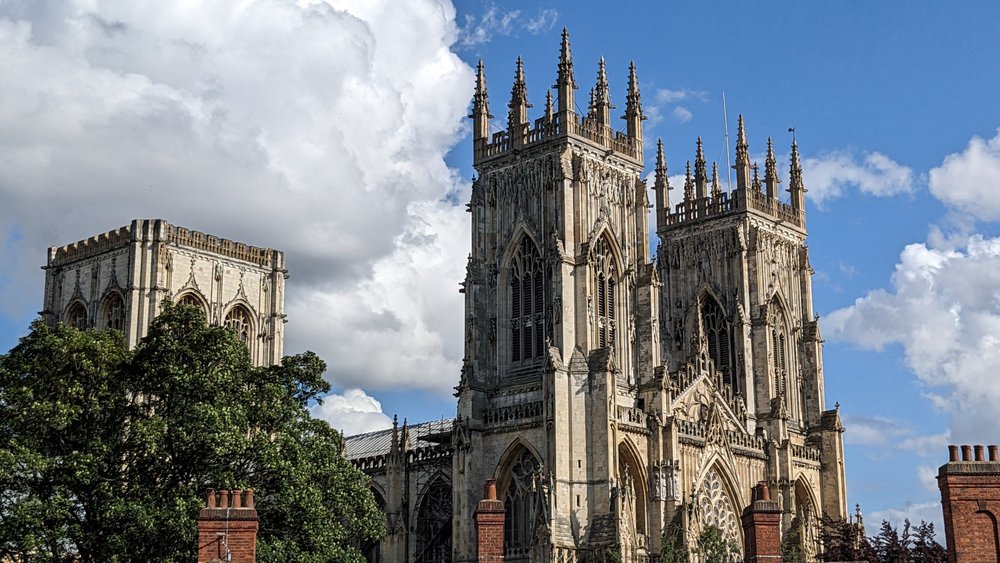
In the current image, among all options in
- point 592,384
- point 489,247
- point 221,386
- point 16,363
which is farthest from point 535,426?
point 16,363

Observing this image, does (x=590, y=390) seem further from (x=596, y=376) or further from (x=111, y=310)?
(x=111, y=310)

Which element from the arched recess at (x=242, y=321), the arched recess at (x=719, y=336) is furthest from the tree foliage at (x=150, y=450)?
the arched recess at (x=719, y=336)

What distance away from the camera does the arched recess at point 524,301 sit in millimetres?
68750

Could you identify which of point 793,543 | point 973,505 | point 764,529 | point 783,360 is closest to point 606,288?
point 793,543

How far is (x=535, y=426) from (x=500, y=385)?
4117 millimetres

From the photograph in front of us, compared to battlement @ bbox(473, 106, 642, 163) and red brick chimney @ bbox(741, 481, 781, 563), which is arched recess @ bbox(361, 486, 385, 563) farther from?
red brick chimney @ bbox(741, 481, 781, 563)

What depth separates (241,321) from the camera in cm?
7425

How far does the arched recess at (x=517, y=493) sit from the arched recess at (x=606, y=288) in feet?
21.8

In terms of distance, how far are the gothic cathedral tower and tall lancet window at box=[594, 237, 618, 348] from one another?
0.31 feet

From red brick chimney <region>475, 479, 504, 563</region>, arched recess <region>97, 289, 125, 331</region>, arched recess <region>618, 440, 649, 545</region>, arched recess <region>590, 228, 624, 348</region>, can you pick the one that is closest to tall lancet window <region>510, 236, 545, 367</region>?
arched recess <region>590, 228, 624, 348</region>

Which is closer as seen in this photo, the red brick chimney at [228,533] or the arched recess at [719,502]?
the red brick chimney at [228,533]

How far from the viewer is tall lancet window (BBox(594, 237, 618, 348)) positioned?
228 ft

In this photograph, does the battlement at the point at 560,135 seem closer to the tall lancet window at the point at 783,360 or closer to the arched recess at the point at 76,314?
the tall lancet window at the point at 783,360

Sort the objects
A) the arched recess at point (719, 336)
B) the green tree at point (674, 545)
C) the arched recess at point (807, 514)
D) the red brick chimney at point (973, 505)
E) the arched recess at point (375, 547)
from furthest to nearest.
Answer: the arched recess at point (719, 336), the arched recess at point (807, 514), the arched recess at point (375, 547), the green tree at point (674, 545), the red brick chimney at point (973, 505)
